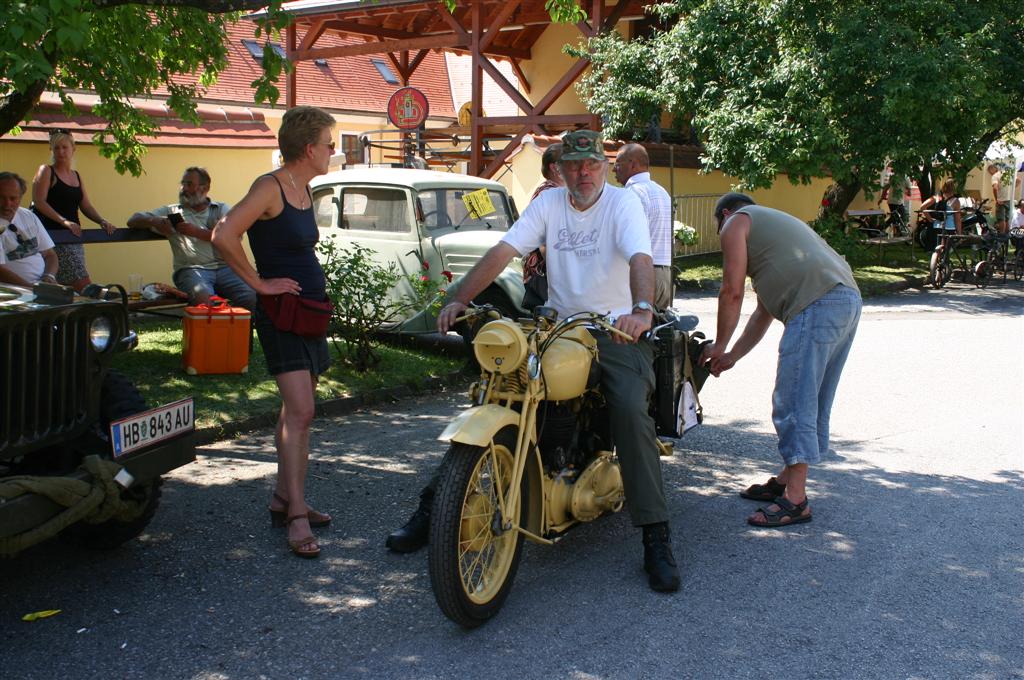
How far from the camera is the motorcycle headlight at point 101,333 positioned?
4488mm

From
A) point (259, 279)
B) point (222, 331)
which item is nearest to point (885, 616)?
point (259, 279)

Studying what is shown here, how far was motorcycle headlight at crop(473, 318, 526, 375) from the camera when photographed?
13.4ft

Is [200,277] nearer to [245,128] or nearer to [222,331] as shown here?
[222,331]

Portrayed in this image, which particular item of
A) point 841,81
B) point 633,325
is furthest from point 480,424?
point 841,81

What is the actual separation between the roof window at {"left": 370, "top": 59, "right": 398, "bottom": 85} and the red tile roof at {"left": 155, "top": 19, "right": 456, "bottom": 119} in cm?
15

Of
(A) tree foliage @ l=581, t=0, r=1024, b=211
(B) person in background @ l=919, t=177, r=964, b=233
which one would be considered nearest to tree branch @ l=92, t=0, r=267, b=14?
(A) tree foliage @ l=581, t=0, r=1024, b=211

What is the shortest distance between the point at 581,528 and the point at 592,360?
4.04 ft

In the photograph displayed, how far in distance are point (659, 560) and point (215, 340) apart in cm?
486

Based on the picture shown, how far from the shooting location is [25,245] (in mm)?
7422

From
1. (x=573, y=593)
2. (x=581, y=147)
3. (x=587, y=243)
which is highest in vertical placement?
(x=581, y=147)

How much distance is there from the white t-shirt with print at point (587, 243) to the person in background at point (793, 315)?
0.71 metres

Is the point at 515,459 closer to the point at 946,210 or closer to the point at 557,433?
the point at 557,433

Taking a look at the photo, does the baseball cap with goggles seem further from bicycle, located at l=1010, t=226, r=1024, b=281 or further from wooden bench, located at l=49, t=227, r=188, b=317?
bicycle, located at l=1010, t=226, r=1024, b=281

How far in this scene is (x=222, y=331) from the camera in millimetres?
8180
